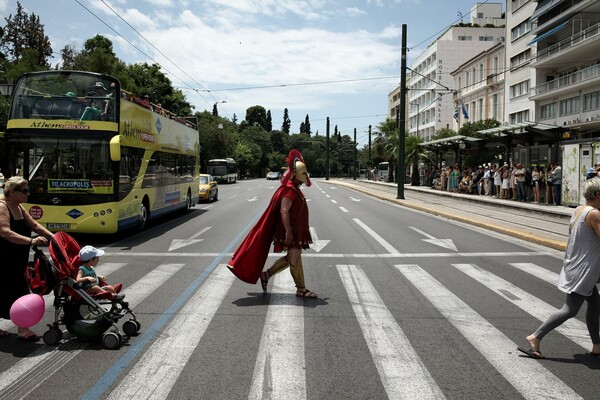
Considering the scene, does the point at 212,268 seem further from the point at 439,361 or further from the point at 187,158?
the point at 187,158

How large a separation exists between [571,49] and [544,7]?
591cm

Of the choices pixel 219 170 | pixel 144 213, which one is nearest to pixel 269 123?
pixel 219 170

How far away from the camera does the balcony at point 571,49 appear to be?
119 ft

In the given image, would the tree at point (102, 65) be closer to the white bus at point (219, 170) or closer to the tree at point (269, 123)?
the white bus at point (219, 170)

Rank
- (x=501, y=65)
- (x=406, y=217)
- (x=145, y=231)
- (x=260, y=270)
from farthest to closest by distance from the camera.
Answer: (x=501, y=65), (x=406, y=217), (x=145, y=231), (x=260, y=270)

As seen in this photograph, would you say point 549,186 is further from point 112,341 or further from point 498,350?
point 112,341

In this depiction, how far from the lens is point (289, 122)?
532 feet

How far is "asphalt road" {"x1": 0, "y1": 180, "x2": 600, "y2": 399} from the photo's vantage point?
410 centimetres

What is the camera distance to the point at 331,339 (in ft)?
17.2

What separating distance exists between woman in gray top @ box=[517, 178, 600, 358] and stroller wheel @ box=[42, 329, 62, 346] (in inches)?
166

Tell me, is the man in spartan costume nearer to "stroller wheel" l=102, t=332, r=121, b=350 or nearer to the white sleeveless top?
"stroller wheel" l=102, t=332, r=121, b=350

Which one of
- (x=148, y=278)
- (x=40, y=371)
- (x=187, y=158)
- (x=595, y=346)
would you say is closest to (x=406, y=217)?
(x=187, y=158)

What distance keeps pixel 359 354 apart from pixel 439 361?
0.68m

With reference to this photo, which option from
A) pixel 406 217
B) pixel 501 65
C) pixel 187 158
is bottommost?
pixel 406 217
